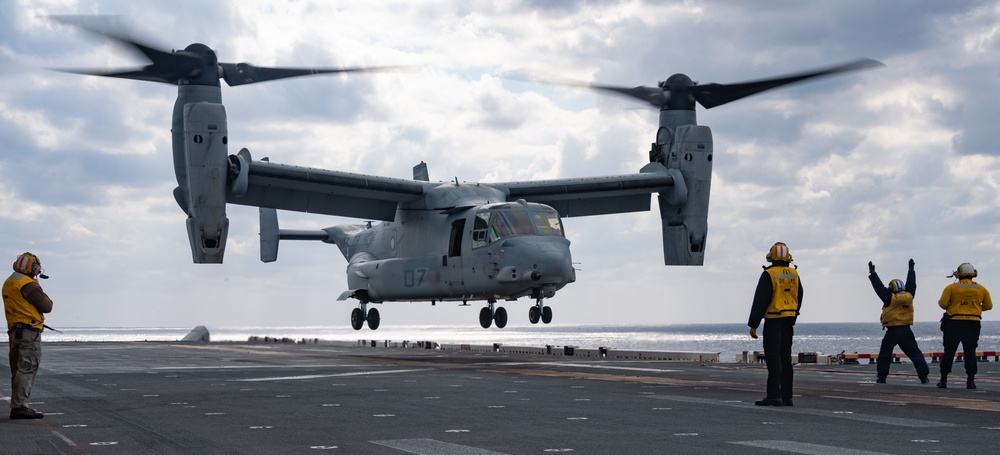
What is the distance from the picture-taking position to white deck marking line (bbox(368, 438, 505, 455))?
9.65 metres

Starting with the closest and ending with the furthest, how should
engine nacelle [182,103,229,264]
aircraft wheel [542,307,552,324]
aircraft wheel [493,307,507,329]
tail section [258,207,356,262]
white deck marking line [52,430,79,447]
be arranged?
white deck marking line [52,430,79,447]
engine nacelle [182,103,229,264]
aircraft wheel [542,307,552,324]
aircraft wheel [493,307,507,329]
tail section [258,207,356,262]

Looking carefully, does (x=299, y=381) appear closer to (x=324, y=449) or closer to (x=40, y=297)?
(x=40, y=297)

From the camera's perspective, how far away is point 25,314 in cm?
1364

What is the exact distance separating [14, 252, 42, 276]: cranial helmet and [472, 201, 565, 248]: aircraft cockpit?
19621mm

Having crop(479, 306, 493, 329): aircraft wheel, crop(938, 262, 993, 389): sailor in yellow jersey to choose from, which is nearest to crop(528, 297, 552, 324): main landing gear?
crop(479, 306, 493, 329): aircraft wheel

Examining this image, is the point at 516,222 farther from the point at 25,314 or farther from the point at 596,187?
the point at 25,314

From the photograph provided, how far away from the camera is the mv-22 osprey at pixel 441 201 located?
3189cm

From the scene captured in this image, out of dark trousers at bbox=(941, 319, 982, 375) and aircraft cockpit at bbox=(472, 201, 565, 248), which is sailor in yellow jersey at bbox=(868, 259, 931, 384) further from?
aircraft cockpit at bbox=(472, 201, 565, 248)

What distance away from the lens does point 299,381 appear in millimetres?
20047

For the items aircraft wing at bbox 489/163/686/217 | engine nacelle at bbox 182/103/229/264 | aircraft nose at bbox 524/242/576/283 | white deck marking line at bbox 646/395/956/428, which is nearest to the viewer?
white deck marking line at bbox 646/395/956/428

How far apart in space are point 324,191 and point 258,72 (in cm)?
470

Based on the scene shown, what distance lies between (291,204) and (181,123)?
19.8 ft

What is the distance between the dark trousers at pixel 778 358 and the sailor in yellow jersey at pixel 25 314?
9489 mm

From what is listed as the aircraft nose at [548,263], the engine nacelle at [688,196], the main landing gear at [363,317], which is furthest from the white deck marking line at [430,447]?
the main landing gear at [363,317]
